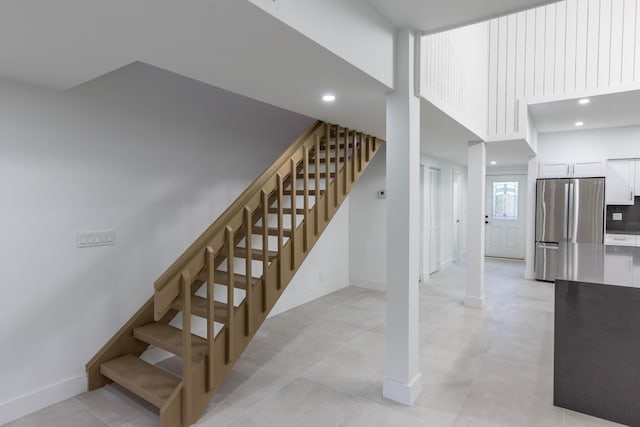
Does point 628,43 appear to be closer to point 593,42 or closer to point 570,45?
point 593,42

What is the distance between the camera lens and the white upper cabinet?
5.86 meters

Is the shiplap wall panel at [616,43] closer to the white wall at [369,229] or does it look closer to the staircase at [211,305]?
the white wall at [369,229]

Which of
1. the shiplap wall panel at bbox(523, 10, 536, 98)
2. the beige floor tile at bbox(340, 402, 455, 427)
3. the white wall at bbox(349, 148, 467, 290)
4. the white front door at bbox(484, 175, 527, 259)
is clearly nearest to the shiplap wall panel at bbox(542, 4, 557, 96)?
the shiplap wall panel at bbox(523, 10, 536, 98)

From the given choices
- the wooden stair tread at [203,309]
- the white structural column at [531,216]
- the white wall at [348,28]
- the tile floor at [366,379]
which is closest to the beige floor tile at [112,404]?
the tile floor at [366,379]

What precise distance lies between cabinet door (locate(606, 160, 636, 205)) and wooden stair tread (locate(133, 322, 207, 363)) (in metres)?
6.40

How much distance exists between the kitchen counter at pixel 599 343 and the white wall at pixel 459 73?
1693mm

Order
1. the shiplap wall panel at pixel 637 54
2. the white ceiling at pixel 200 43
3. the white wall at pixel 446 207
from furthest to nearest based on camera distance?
the white wall at pixel 446 207, the shiplap wall panel at pixel 637 54, the white ceiling at pixel 200 43

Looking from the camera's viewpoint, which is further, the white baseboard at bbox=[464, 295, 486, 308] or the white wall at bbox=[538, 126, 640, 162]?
the white wall at bbox=[538, 126, 640, 162]

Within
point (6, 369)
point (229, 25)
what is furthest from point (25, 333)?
point (229, 25)

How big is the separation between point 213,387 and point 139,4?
2.14m

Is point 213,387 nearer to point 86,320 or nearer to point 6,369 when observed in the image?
point 86,320

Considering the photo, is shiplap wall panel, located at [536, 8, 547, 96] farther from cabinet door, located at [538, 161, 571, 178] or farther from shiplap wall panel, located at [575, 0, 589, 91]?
cabinet door, located at [538, 161, 571, 178]

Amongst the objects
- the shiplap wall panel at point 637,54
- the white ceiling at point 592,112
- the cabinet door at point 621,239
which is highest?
the shiplap wall panel at point 637,54

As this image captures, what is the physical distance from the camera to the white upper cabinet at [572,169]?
231 inches
